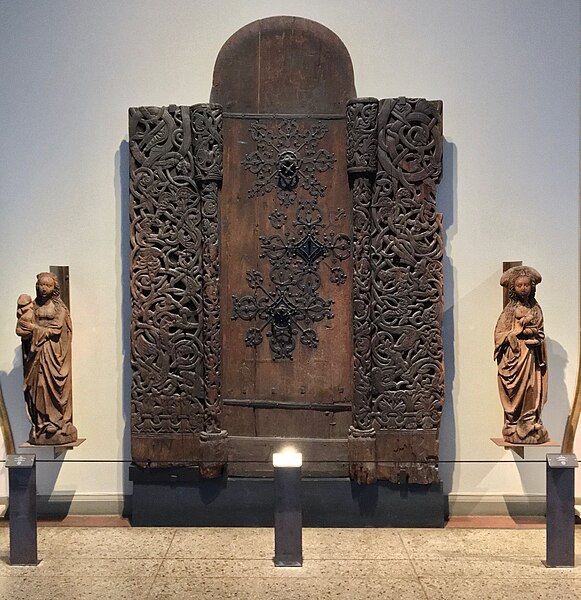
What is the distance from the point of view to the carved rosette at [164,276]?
4.70 meters

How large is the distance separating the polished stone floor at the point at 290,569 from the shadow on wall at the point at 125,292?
0.54 metres

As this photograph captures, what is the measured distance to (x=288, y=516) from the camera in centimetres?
407

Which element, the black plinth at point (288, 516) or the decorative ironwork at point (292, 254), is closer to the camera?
→ the black plinth at point (288, 516)

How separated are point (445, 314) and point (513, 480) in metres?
1.24

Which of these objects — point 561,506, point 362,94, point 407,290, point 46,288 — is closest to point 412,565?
point 561,506

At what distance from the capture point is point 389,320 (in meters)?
4.73

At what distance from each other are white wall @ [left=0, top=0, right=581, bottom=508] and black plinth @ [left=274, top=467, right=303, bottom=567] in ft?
4.62

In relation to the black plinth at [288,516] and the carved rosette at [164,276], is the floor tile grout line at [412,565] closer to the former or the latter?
the black plinth at [288,516]

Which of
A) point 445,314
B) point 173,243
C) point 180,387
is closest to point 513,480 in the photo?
point 445,314

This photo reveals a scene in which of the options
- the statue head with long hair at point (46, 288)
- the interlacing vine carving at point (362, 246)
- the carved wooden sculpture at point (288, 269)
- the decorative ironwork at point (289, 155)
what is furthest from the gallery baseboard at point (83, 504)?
the decorative ironwork at point (289, 155)

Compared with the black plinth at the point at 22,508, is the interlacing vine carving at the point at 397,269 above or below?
above

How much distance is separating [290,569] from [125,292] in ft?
7.06

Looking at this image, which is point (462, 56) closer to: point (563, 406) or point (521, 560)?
point (563, 406)

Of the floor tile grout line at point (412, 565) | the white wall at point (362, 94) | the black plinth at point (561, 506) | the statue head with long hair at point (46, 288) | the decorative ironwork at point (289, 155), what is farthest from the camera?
the white wall at point (362, 94)
